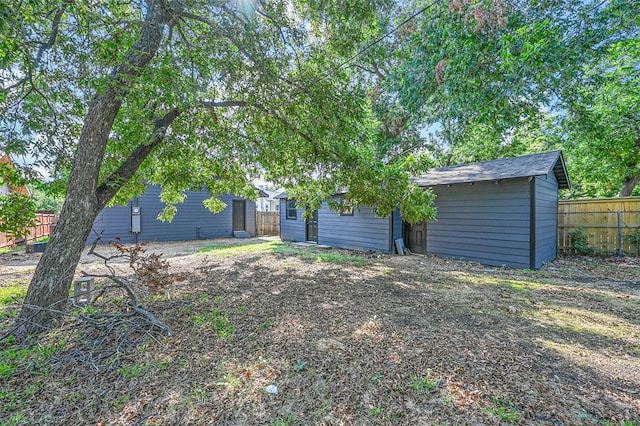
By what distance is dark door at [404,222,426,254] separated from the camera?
29.0ft

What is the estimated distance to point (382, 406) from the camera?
76.8 inches

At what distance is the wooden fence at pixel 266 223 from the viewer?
16.2m

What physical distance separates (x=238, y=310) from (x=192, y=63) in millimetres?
3251

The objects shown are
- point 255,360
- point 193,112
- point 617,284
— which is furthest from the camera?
point 617,284

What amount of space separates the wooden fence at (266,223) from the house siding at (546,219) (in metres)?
12.6

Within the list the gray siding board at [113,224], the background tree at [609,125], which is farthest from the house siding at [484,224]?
the gray siding board at [113,224]

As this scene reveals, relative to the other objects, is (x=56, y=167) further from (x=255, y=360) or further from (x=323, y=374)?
(x=323, y=374)

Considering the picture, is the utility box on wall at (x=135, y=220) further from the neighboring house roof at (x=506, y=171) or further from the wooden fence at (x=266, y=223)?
the neighboring house roof at (x=506, y=171)

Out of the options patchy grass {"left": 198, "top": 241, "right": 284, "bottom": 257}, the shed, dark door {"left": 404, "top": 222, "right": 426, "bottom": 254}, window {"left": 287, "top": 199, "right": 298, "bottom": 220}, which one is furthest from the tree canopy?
window {"left": 287, "top": 199, "right": 298, "bottom": 220}

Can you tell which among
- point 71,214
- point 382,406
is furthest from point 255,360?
point 71,214

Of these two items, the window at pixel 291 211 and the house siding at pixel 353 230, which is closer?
the house siding at pixel 353 230

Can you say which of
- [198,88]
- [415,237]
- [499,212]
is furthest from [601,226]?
[198,88]

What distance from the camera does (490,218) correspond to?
7188 millimetres

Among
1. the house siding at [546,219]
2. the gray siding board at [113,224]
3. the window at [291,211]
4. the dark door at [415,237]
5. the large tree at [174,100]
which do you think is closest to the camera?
the large tree at [174,100]
